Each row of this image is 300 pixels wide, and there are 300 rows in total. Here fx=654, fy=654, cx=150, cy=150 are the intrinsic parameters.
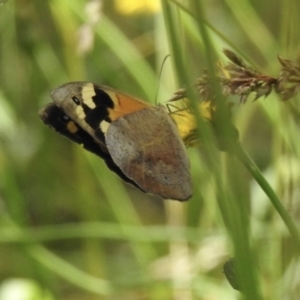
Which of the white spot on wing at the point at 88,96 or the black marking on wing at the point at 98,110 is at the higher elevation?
the white spot on wing at the point at 88,96

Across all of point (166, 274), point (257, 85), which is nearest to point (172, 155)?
point (257, 85)

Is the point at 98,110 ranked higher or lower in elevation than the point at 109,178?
higher

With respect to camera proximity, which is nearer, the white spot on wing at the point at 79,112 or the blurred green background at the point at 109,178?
the white spot on wing at the point at 79,112

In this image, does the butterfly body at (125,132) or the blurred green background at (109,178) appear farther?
the blurred green background at (109,178)

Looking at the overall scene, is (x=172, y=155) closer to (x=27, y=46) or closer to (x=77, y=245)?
(x=27, y=46)

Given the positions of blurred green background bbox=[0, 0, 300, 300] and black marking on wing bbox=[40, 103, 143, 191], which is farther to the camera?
blurred green background bbox=[0, 0, 300, 300]

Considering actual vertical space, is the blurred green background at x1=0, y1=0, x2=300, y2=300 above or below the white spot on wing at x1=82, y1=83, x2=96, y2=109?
below

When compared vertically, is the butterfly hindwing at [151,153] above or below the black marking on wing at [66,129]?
below

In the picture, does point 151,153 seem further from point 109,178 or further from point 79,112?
point 109,178

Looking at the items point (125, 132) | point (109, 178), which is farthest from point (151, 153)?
point (109, 178)
